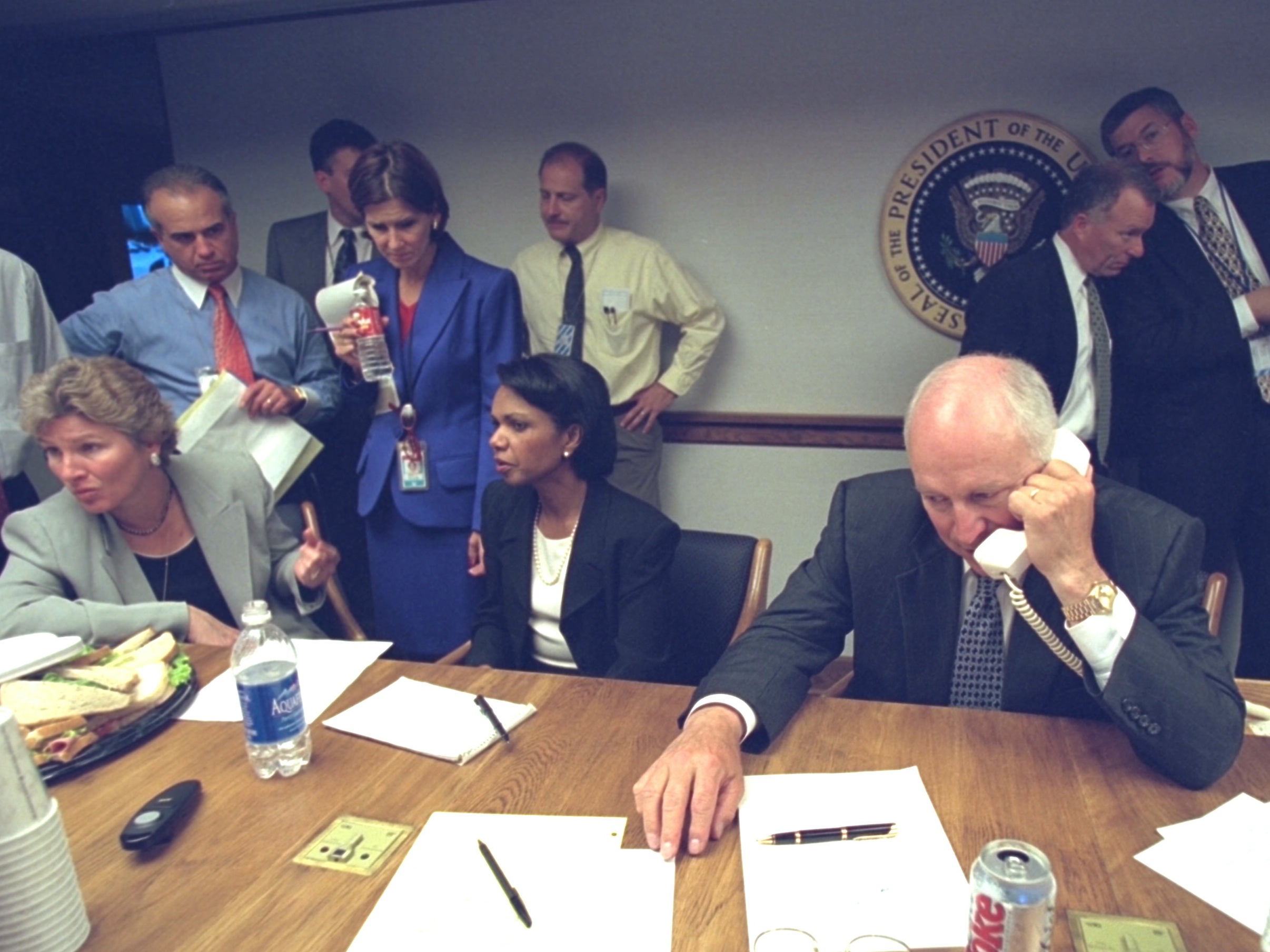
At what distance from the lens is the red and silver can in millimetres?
783

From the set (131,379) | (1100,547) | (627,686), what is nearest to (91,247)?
(131,379)

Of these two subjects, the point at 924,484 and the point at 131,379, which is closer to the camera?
the point at 924,484

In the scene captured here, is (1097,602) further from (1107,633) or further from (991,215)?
(991,215)

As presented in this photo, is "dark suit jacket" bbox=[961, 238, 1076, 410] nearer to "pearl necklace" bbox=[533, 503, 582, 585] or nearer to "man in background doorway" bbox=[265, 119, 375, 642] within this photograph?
"pearl necklace" bbox=[533, 503, 582, 585]

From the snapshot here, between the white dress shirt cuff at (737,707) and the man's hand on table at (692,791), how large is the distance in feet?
0.17

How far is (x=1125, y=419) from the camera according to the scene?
2.77 m

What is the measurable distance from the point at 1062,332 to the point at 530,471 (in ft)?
5.30

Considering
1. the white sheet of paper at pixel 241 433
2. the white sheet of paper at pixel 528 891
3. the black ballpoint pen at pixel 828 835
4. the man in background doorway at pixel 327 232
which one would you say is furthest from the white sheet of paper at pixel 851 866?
the man in background doorway at pixel 327 232

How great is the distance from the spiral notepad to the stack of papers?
0.86 metres

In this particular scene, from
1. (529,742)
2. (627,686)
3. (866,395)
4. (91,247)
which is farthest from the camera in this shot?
(91,247)

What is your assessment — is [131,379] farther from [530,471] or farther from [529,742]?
[529,742]

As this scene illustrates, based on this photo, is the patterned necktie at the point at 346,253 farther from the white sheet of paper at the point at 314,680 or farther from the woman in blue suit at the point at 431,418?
the white sheet of paper at the point at 314,680

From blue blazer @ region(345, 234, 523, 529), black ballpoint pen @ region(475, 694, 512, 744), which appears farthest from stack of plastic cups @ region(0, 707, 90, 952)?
blue blazer @ region(345, 234, 523, 529)

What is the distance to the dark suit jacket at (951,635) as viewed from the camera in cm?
120
